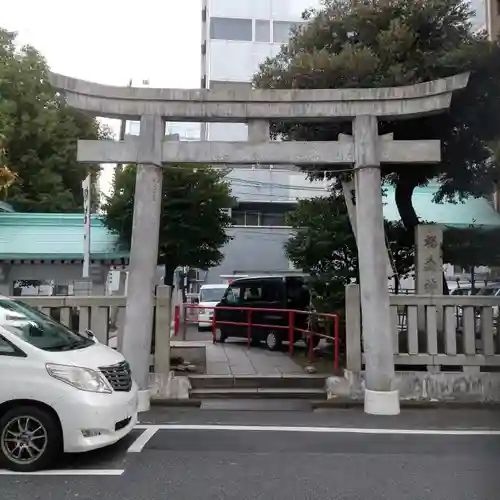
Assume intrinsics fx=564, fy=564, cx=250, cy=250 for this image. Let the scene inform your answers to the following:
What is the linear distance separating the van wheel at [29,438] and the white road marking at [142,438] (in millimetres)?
1043

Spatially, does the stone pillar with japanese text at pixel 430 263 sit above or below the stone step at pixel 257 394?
above

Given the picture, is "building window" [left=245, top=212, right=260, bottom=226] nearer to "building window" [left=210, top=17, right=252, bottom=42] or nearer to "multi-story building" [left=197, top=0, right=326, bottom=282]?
"multi-story building" [left=197, top=0, right=326, bottom=282]

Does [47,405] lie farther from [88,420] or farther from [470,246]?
[470,246]

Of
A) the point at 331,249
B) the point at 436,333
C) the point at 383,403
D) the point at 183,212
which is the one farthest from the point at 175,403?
the point at 183,212

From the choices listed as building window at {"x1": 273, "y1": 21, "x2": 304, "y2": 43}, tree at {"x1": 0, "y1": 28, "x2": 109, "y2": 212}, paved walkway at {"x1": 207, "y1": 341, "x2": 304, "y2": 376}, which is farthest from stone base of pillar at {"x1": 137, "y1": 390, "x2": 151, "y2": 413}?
building window at {"x1": 273, "y1": 21, "x2": 304, "y2": 43}

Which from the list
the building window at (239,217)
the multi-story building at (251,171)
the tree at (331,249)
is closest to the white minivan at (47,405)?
the tree at (331,249)

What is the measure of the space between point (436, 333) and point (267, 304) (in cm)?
617

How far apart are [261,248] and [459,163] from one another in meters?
17.7

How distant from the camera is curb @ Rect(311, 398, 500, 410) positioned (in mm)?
8922

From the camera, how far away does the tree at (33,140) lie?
76.1 feet

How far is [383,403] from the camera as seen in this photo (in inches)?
A: 334

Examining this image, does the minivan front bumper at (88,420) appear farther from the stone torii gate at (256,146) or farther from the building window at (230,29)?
the building window at (230,29)

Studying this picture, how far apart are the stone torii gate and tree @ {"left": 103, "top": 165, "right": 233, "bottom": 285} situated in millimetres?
6599

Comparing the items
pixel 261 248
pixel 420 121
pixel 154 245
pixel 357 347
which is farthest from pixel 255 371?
pixel 261 248
